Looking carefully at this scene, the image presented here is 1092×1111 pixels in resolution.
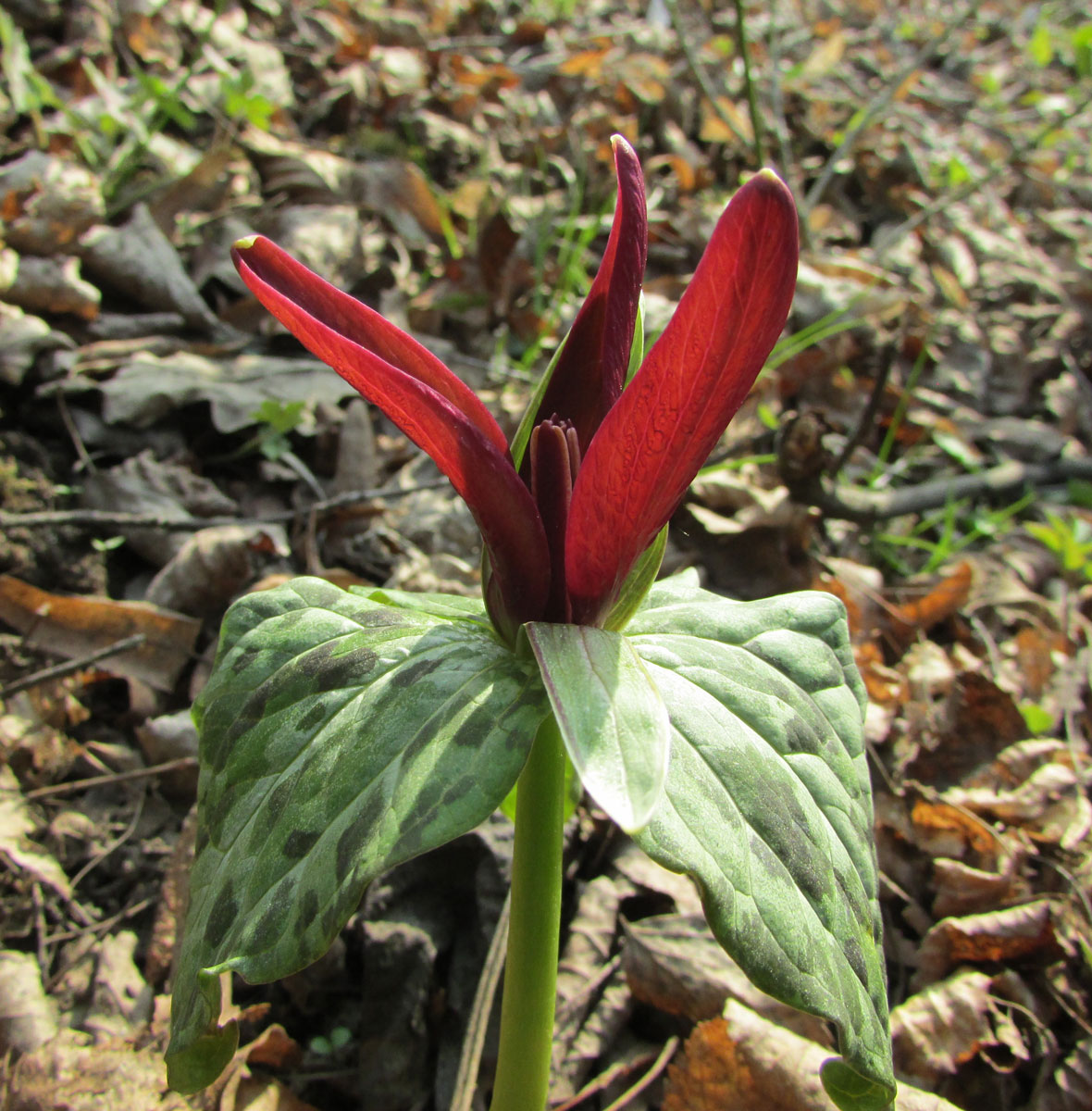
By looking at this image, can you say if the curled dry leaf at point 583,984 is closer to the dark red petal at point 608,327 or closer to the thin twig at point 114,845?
the thin twig at point 114,845

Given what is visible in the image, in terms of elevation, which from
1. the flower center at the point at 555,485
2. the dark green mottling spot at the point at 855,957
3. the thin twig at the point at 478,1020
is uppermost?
the flower center at the point at 555,485

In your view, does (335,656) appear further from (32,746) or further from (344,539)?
(344,539)

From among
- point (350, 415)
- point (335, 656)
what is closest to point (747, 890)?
point (335, 656)

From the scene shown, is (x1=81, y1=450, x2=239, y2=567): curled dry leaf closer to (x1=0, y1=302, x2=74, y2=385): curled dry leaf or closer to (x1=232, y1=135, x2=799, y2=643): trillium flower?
(x1=0, y1=302, x2=74, y2=385): curled dry leaf

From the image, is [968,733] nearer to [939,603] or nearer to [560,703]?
[939,603]

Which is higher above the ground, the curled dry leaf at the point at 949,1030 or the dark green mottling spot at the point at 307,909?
the dark green mottling spot at the point at 307,909

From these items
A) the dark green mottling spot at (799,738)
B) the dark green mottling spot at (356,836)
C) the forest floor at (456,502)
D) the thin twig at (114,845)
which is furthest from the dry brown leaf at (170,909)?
the dark green mottling spot at (799,738)
